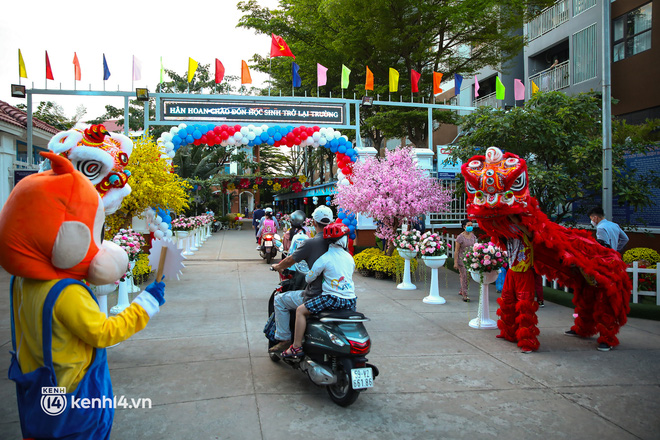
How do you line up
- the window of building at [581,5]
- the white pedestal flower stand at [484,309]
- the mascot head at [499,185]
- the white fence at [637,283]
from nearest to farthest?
the mascot head at [499,185] < the white pedestal flower stand at [484,309] < the white fence at [637,283] < the window of building at [581,5]

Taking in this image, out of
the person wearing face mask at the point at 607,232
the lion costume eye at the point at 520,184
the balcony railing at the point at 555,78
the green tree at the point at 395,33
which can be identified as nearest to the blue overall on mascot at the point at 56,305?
the lion costume eye at the point at 520,184

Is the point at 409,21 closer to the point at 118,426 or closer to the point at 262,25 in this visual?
the point at 262,25

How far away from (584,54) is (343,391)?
53.8 feet

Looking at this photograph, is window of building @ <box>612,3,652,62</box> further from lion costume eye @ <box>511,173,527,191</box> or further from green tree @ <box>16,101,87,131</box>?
green tree @ <box>16,101,87,131</box>

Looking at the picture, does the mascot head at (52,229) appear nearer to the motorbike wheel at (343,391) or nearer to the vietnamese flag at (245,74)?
the motorbike wheel at (343,391)

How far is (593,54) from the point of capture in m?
15.4

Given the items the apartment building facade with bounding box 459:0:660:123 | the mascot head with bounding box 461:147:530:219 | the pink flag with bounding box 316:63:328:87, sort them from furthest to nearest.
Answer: the apartment building facade with bounding box 459:0:660:123 → the pink flag with bounding box 316:63:328:87 → the mascot head with bounding box 461:147:530:219

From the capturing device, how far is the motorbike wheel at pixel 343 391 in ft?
12.8

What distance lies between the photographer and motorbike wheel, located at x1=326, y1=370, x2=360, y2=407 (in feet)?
12.8

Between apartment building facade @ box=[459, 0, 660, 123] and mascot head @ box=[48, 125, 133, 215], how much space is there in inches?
495

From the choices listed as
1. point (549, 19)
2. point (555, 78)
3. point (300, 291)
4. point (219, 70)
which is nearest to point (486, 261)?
point (300, 291)

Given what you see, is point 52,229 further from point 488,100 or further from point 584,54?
point 488,100

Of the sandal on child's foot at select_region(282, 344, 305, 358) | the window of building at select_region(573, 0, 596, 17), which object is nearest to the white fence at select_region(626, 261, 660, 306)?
the sandal on child's foot at select_region(282, 344, 305, 358)

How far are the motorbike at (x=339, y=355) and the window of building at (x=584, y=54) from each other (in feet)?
50.0
